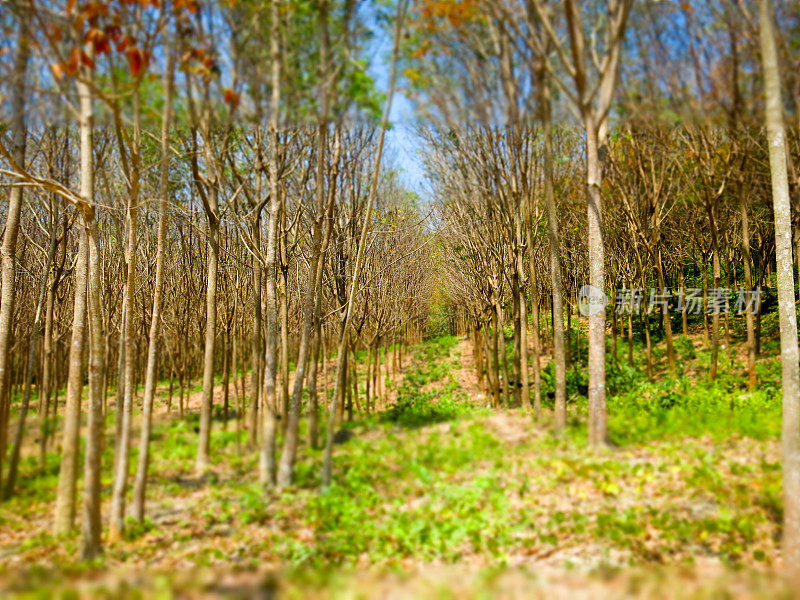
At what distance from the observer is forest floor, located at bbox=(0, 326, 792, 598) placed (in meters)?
3.69

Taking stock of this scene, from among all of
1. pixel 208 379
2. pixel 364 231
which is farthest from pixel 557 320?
pixel 208 379

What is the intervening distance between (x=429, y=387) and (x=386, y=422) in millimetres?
11346

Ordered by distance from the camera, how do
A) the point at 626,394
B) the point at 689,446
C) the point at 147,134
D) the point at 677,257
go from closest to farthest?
the point at 689,446 → the point at 147,134 → the point at 626,394 → the point at 677,257

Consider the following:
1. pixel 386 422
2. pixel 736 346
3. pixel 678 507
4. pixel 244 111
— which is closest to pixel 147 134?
pixel 244 111

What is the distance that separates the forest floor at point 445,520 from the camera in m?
3.69

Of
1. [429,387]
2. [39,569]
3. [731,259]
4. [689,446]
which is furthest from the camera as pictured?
[731,259]

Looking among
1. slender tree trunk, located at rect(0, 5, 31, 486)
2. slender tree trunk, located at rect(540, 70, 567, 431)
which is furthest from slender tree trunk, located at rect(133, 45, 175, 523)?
slender tree trunk, located at rect(540, 70, 567, 431)

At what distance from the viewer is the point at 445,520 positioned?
4297 millimetres

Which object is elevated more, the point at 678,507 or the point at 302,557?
the point at 678,507

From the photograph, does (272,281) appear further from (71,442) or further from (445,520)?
(445,520)

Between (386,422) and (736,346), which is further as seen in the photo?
(736,346)

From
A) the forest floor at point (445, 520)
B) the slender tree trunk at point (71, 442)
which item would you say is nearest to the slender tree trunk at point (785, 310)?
the forest floor at point (445, 520)

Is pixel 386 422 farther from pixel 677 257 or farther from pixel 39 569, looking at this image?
pixel 677 257

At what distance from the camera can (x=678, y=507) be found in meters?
4.38
